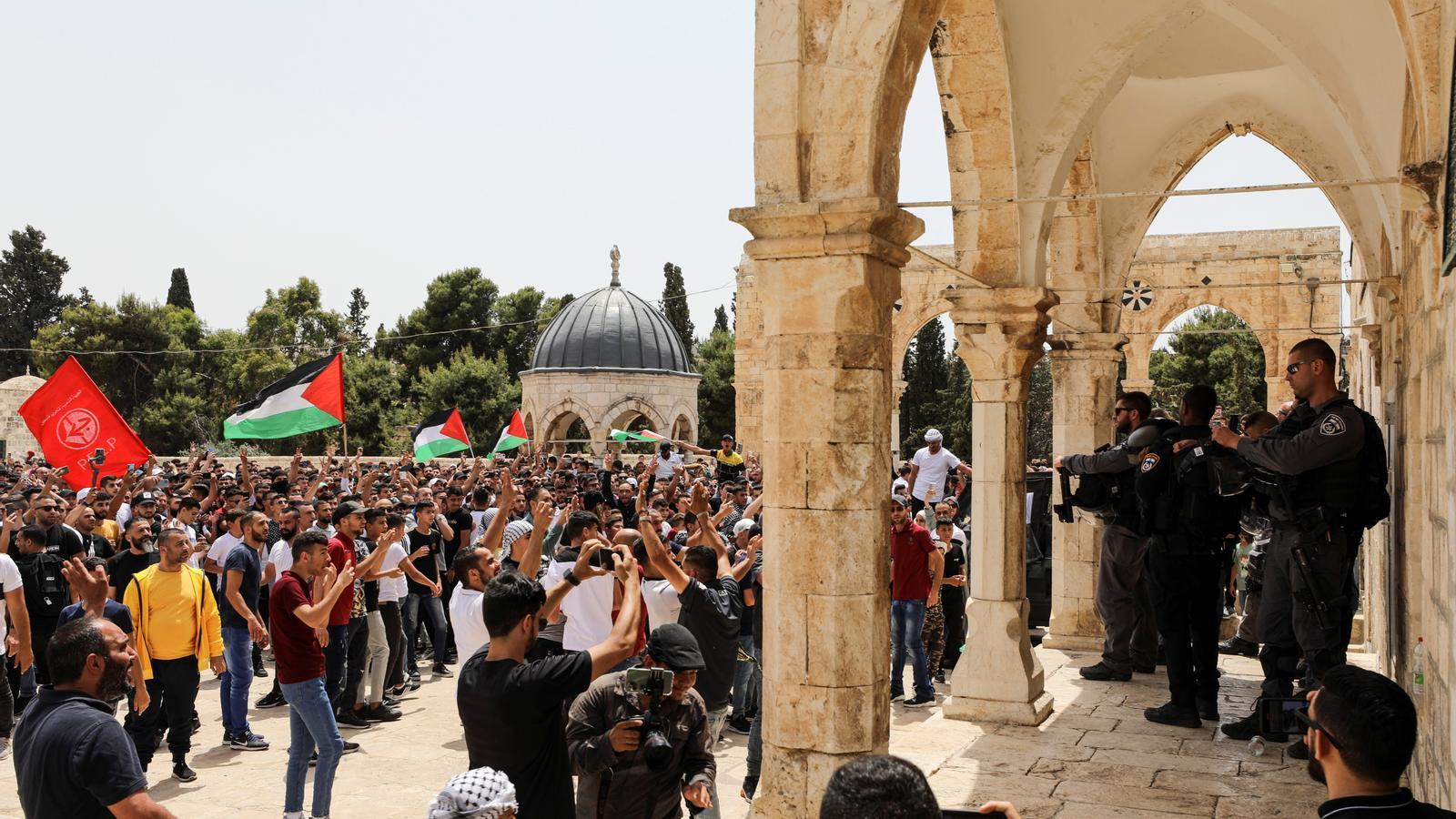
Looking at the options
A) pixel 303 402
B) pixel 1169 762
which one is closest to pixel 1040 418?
pixel 303 402

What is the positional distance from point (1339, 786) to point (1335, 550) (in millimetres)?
3437

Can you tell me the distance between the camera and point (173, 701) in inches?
281

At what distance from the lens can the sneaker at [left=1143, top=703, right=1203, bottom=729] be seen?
6.97 metres

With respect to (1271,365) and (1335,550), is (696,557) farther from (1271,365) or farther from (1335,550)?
(1271,365)

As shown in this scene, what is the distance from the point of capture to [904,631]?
351 inches

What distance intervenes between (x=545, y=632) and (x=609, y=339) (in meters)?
24.0

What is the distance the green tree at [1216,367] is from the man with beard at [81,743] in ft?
114

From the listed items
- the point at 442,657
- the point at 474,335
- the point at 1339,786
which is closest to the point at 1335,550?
the point at 1339,786

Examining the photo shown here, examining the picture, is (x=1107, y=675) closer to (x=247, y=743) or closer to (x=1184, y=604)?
(x=1184, y=604)

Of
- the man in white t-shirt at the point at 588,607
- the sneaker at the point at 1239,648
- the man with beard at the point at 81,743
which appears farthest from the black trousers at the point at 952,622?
the man with beard at the point at 81,743

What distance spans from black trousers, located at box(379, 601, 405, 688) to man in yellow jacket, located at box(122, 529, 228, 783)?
5.02 feet

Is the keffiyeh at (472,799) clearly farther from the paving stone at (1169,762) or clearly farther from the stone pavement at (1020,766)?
the paving stone at (1169,762)

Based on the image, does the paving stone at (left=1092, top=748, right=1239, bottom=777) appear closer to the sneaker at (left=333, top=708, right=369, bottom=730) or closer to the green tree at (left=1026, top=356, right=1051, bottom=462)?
the sneaker at (left=333, top=708, right=369, bottom=730)

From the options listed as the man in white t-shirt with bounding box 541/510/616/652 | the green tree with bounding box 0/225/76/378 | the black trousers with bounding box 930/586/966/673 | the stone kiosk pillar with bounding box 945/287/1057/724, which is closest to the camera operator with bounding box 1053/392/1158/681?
the stone kiosk pillar with bounding box 945/287/1057/724
